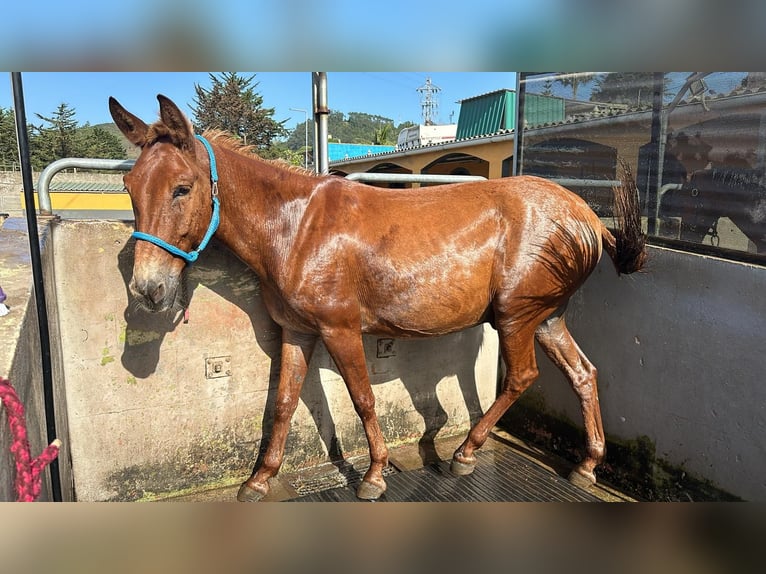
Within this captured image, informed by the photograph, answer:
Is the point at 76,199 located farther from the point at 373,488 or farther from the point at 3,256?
the point at 373,488

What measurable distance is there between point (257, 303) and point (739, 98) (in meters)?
2.94

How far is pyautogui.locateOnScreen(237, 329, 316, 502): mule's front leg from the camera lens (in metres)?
2.86

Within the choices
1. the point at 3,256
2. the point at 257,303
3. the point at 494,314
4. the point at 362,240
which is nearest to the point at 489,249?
the point at 494,314

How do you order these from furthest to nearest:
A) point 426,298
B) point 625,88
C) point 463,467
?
point 625,88
point 463,467
point 426,298

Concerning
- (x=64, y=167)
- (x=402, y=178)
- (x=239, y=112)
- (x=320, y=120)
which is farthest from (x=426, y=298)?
(x=239, y=112)

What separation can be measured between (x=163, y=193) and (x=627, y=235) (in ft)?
8.03

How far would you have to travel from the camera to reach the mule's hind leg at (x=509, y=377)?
112 inches

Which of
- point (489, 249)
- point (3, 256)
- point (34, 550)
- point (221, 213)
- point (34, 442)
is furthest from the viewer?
point (489, 249)

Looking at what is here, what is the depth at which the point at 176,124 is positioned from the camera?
2189 mm

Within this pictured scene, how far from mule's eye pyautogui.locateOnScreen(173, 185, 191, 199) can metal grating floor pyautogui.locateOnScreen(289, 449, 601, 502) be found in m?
1.82

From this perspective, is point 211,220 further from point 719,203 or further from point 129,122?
point 719,203

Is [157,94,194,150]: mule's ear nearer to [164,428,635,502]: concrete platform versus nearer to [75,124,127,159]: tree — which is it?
[164,428,635,502]: concrete platform

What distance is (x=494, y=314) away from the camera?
2.82 meters

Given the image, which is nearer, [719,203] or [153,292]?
[153,292]
